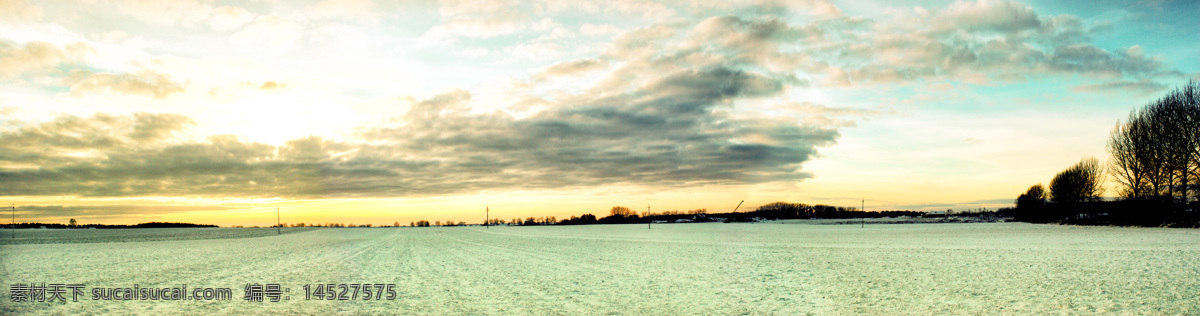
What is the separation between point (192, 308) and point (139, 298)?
292cm

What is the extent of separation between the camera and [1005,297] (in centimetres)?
1256

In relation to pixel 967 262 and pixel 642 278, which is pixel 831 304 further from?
pixel 967 262

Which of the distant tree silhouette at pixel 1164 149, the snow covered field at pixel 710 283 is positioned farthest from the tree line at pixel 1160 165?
the snow covered field at pixel 710 283

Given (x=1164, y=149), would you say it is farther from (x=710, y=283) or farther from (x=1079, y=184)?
(x=710, y=283)

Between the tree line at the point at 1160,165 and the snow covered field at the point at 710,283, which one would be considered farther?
the tree line at the point at 1160,165

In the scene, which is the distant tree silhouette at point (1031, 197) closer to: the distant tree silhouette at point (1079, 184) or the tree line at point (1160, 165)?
the distant tree silhouette at point (1079, 184)

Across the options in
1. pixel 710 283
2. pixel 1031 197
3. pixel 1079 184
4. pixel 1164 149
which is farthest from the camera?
pixel 1031 197

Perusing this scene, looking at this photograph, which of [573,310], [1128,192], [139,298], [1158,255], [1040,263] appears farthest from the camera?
[1128,192]

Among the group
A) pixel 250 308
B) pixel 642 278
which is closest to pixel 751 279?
pixel 642 278

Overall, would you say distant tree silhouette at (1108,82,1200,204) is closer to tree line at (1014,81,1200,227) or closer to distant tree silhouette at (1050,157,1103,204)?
tree line at (1014,81,1200,227)

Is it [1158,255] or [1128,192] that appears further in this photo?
[1128,192]

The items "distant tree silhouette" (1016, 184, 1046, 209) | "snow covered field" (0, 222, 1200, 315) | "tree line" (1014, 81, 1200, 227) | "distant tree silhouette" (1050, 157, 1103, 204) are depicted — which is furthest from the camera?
"distant tree silhouette" (1016, 184, 1046, 209)

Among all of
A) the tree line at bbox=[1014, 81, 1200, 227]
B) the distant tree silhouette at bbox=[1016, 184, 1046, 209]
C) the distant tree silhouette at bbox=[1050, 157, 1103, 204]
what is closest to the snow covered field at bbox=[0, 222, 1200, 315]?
the tree line at bbox=[1014, 81, 1200, 227]

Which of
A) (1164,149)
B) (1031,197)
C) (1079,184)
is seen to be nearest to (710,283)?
(1164,149)
